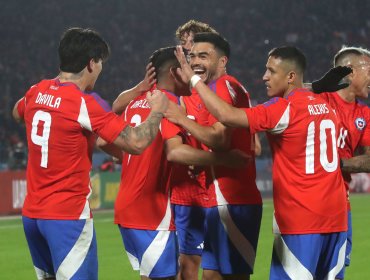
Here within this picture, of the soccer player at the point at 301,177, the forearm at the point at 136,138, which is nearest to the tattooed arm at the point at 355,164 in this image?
the soccer player at the point at 301,177

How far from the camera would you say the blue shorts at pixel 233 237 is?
573cm

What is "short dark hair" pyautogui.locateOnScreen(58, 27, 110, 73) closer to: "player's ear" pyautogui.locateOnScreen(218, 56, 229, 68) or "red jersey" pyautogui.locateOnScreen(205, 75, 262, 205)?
"red jersey" pyautogui.locateOnScreen(205, 75, 262, 205)

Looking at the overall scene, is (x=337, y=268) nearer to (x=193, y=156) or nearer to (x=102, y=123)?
(x=193, y=156)

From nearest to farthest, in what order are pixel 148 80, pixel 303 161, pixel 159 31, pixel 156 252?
pixel 303 161 < pixel 156 252 < pixel 148 80 < pixel 159 31

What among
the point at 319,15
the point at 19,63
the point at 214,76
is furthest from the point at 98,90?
the point at 214,76

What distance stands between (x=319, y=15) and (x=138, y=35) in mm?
9597

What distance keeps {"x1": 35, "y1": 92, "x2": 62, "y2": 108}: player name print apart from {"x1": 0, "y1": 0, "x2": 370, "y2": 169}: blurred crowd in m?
23.7

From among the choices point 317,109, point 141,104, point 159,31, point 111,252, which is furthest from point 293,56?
point 159,31

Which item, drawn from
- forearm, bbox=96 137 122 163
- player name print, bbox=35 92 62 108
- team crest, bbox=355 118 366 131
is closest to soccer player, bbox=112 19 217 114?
forearm, bbox=96 137 122 163

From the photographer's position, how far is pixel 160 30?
3669 centimetres

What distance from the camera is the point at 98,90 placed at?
103 ft

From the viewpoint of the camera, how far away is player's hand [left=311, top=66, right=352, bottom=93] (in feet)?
19.0

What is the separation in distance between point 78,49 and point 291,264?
2.00 meters

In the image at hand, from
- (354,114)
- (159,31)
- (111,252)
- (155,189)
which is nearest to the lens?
(155,189)
